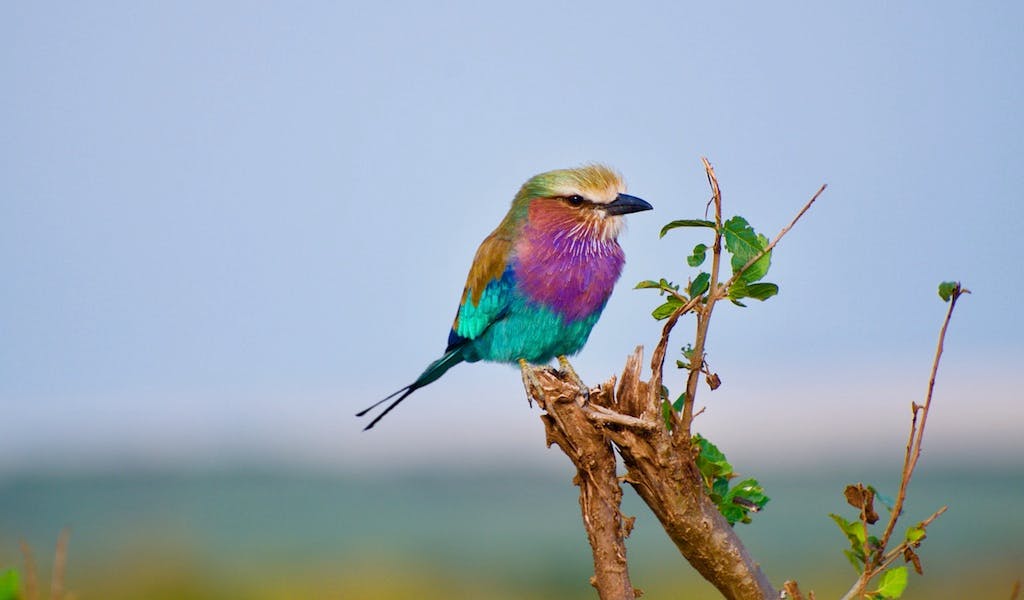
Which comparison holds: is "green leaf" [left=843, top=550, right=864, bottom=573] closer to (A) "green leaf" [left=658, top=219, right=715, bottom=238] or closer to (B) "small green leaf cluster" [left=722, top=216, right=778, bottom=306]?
(B) "small green leaf cluster" [left=722, top=216, right=778, bottom=306]

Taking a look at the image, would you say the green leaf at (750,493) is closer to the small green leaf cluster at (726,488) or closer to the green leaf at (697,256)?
the small green leaf cluster at (726,488)

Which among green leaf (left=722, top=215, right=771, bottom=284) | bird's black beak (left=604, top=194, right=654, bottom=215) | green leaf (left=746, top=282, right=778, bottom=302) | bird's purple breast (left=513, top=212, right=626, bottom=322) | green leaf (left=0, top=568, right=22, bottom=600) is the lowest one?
green leaf (left=0, top=568, right=22, bottom=600)

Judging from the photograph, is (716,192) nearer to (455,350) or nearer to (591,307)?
(591,307)

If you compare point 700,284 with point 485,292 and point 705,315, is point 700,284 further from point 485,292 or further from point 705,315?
point 485,292

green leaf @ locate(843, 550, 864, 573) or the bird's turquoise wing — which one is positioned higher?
the bird's turquoise wing

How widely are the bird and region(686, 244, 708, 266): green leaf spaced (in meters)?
1.60

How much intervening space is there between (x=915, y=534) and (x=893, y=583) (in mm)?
139

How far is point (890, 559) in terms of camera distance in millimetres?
2900

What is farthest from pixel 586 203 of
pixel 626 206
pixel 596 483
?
pixel 596 483

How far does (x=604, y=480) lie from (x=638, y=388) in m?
0.32

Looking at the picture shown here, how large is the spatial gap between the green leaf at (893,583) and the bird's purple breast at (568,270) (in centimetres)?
204

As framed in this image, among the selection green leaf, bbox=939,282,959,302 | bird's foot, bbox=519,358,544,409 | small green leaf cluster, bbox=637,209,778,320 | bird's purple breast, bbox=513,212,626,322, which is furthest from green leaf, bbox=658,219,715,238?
bird's purple breast, bbox=513,212,626,322

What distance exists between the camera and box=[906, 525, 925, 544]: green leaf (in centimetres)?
288

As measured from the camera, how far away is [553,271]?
4762 mm
